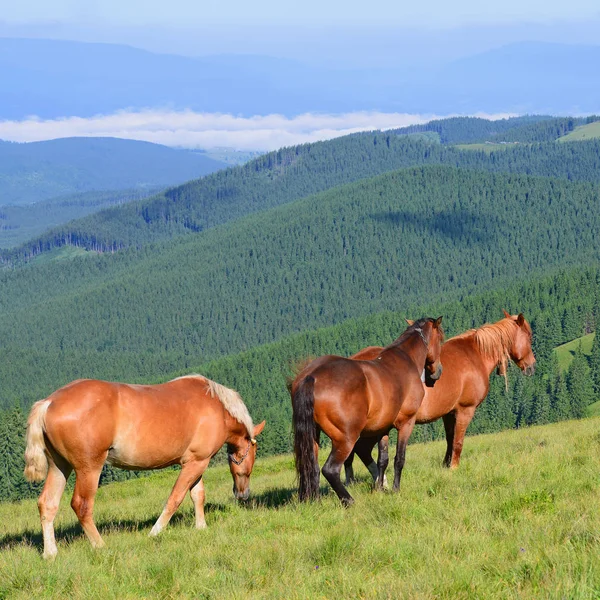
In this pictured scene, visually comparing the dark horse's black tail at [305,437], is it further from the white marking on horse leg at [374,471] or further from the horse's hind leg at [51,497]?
the horse's hind leg at [51,497]

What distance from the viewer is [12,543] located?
37.0 ft

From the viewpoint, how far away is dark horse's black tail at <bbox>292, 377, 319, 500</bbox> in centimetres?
1115

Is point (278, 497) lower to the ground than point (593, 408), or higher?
higher

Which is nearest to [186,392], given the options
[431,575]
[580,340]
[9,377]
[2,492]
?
[431,575]

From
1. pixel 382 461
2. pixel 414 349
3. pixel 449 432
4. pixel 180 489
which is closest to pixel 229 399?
pixel 180 489

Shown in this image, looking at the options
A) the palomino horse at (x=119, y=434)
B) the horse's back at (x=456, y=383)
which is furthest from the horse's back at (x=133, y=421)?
the horse's back at (x=456, y=383)

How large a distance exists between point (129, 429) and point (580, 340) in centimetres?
14080

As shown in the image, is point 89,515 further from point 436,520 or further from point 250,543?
point 436,520

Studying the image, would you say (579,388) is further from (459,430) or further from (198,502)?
(198,502)

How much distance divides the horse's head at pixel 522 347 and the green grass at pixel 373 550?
403 cm

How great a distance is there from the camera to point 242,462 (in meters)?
12.9

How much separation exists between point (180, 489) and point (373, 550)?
3.78 metres

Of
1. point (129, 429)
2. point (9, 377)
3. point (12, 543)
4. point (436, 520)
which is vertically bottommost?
point (9, 377)

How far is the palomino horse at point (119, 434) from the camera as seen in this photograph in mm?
9953
